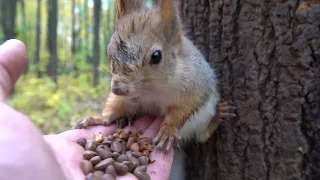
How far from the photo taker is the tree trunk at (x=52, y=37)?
21.4ft

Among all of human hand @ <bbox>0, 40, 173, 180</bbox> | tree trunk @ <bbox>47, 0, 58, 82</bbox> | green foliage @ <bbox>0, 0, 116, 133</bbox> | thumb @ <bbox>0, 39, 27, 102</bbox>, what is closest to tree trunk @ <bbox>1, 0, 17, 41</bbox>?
green foliage @ <bbox>0, 0, 116, 133</bbox>

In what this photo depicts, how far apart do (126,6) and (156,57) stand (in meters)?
0.30

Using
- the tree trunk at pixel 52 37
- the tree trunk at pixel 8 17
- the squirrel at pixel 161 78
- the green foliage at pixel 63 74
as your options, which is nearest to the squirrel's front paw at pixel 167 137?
the squirrel at pixel 161 78

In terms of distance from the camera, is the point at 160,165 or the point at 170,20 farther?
the point at 170,20

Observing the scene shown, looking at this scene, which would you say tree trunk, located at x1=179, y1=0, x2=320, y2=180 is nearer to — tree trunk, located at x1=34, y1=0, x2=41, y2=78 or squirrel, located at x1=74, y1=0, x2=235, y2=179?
squirrel, located at x1=74, y1=0, x2=235, y2=179

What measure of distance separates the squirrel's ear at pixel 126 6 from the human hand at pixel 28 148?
42 centimetres

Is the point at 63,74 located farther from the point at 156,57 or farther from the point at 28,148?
the point at 28,148

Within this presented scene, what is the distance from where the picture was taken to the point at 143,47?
4.87 ft

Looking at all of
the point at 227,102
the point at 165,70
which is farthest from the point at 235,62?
the point at 165,70

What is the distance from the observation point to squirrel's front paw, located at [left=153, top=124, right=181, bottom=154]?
1.52m

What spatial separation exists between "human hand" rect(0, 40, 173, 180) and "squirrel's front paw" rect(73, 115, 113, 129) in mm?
55

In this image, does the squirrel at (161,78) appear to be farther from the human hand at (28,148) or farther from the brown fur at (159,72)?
the human hand at (28,148)

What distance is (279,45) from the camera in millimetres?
1479

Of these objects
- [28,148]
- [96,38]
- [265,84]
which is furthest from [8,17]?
[28,148]
